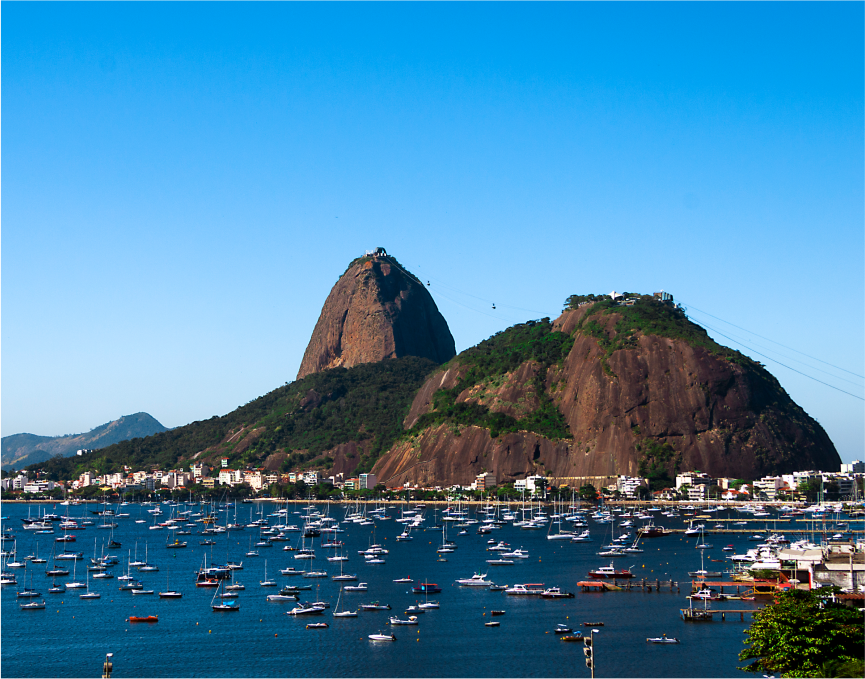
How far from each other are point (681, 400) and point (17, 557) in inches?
5283

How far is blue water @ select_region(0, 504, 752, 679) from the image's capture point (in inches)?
2175

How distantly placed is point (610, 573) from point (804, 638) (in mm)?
49729

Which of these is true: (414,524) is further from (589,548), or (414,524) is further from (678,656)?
(678,656)

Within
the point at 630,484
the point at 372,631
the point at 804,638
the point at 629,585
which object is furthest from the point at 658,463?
the point at 804,638

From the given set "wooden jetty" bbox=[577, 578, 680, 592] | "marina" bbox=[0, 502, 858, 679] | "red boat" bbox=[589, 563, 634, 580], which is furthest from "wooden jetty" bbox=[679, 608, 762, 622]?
"red boat" bbox=[589, 563, 634, 580]

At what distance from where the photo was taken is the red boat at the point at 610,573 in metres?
85.9

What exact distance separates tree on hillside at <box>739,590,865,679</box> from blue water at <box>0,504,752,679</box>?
13631 mm

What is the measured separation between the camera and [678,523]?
489 ft

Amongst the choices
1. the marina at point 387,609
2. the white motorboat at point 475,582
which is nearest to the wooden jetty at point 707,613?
the marina at point 387,609

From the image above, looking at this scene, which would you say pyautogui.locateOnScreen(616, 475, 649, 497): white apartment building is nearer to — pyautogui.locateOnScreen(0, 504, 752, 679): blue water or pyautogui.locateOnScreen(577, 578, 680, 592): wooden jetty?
pyautogui.locateOnScreen(0, 504, 752, 679): blue water

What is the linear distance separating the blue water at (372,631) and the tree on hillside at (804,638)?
13631mm

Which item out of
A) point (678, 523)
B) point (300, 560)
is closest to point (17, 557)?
point (300, 560)

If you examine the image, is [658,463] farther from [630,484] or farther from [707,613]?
[707,613]

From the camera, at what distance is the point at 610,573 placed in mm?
86812
